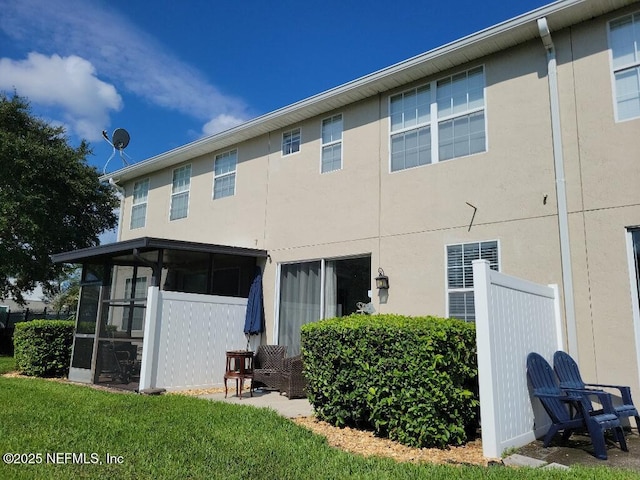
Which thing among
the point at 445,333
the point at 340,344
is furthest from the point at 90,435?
the point at 445,333

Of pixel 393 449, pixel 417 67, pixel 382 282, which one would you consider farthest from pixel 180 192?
pixel 393 449

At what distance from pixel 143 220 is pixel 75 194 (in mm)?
7622

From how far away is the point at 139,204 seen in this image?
48.6ft

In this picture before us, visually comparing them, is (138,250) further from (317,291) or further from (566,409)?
(566,409)

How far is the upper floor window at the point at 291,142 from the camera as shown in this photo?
10891 millimetres

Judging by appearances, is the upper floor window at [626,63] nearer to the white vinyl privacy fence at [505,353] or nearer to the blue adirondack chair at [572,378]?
the white vinyl privacy fence at [505,353]

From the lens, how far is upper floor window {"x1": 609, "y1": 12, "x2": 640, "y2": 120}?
6613 mm

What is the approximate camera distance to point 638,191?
6309 millimetres

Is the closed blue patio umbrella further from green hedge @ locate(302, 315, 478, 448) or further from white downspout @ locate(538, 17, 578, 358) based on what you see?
white downspout @ locate(538, 17, 578, 358)

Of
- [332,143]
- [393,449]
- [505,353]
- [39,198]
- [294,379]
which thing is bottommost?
[393,449]

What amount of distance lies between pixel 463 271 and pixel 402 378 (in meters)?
2.82

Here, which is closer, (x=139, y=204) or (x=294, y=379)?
(x=294, y=379)

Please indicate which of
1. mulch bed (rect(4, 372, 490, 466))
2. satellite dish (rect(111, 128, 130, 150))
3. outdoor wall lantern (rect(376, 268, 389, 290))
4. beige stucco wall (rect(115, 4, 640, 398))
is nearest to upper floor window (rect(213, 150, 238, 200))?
beige stucco wall (rect(115, 4, 640, 398))

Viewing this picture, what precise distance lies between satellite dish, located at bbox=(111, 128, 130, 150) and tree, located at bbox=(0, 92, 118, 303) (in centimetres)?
517
